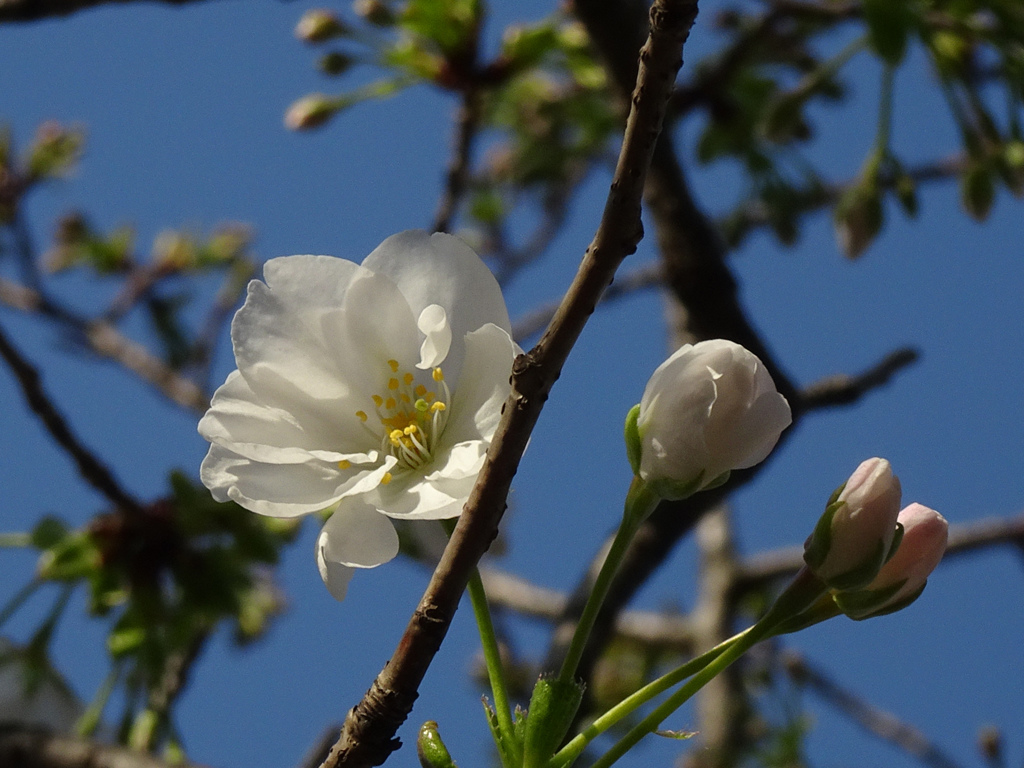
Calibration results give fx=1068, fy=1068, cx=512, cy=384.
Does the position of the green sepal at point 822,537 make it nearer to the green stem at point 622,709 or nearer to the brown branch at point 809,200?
the green stem at point 622,709

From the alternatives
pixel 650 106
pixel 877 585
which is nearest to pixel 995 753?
pixel 877 585

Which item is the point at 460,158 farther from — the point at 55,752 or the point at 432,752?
the point at 432,752

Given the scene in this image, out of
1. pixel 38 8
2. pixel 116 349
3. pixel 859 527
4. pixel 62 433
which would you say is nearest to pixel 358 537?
pixel 859 527

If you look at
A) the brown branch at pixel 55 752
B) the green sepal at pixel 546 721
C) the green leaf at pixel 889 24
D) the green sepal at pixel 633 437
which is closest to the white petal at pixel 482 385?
the green sepal at pixel 633 437

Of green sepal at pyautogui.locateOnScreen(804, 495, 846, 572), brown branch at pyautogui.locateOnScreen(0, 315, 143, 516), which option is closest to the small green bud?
brown branch at pyautogui.locateOnScreen(0, 315, 143, 516)

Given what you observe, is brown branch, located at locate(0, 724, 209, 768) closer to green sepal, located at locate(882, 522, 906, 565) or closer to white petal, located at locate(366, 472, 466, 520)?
white petal, located at locate(366, 472, 466, 520)

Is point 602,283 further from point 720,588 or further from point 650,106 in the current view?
point 720,588
